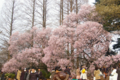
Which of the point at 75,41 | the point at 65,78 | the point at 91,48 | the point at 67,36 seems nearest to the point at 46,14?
the point at 67,36

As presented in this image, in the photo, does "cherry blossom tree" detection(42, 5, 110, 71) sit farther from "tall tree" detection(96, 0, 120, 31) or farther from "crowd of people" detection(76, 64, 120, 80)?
"crowd of people" detection(76, 64, 120, 80)

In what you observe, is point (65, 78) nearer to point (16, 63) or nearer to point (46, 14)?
point (16, 63)

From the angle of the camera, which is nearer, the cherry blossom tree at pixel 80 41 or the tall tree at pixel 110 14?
the tall tree at pixel 110 14

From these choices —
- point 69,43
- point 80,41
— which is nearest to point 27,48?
point 69,43

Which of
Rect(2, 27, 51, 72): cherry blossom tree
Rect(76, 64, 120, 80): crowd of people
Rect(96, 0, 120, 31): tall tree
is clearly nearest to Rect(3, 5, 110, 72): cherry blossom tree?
Rect(2, 27, 51, 72): cherry blossom tree

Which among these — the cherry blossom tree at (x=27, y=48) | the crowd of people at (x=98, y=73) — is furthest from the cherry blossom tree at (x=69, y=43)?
the crowd of people at (x=98, y=73)

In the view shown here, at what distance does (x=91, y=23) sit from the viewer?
55.5 feet

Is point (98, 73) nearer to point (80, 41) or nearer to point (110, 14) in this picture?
point (80, 41)

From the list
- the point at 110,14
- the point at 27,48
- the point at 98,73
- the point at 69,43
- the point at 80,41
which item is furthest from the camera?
the point at 27,48

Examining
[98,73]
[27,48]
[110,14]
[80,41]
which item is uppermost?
[110,14]

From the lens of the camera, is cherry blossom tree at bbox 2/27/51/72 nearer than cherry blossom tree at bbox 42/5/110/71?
No

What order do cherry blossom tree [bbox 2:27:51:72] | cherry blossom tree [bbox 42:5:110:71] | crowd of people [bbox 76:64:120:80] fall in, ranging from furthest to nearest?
cherry blossom tree [bbox 2:27:51:72], cherry blossom tree [bbox 42:5:110:71], crowd of people [bbox 76:64:120:80]

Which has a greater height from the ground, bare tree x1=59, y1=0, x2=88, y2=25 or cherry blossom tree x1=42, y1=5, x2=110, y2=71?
bare tree x1=59, y1=0, x2=88, y2=25

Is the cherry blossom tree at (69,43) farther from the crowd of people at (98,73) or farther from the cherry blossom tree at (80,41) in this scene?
the crowd of people at (98,73)
